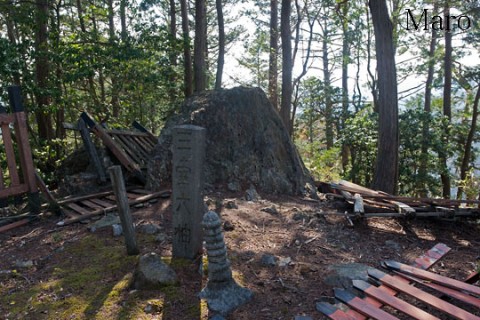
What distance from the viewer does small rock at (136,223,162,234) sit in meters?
4.98

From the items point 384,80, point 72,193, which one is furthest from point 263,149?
point 72,193

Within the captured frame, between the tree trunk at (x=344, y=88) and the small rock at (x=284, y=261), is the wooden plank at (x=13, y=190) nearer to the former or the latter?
the small rock at (x=284, y=261)

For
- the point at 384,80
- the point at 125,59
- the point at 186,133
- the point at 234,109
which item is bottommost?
the point at 186,133

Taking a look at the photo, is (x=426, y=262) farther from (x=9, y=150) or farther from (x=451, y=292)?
(x=9, y=150)

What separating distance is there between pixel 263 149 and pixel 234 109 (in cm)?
110

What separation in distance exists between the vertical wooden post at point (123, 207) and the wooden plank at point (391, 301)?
2476 millimetres

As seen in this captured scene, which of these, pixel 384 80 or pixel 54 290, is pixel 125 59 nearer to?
pixel 384 80

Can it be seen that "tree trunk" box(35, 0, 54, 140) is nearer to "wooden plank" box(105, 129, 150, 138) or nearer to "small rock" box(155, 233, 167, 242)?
"wooden plank" box(105, 129, 150, 138)

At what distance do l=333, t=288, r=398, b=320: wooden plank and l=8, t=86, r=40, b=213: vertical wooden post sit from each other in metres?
5.08

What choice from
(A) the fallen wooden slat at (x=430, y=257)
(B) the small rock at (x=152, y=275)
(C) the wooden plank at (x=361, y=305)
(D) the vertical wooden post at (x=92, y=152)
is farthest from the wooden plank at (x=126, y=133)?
(A) the fallen wooden slat at (x=430, y=257)

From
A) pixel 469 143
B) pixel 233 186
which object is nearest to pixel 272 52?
pixel 469 143

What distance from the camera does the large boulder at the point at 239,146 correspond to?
24.3ft

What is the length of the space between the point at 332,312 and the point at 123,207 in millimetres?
2470

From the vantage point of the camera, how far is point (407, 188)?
13.8 meters
